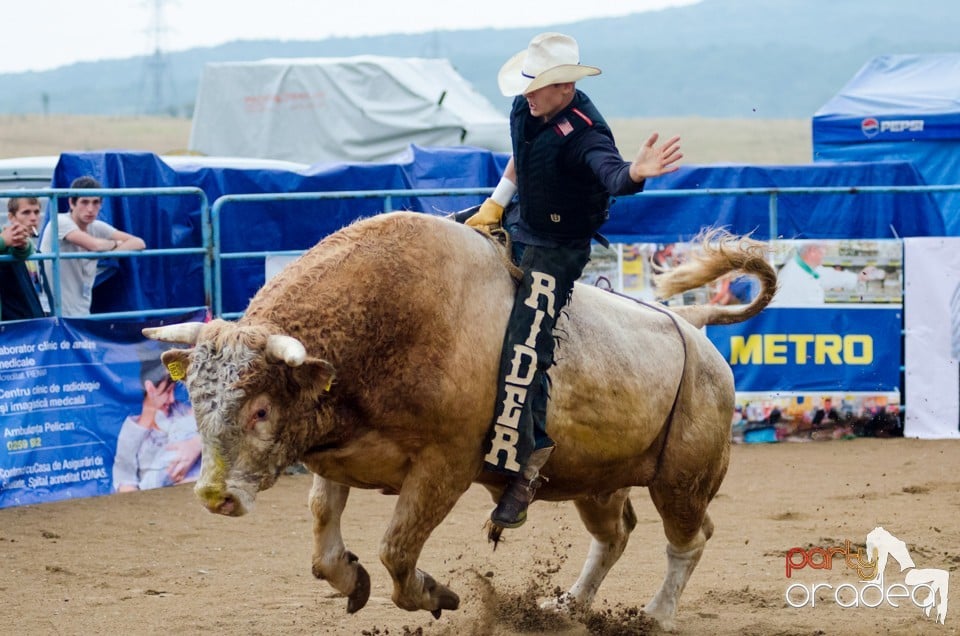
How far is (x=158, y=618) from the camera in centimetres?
592

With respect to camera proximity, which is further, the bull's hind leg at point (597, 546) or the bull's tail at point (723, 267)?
the bull's tail at point (723, 267)

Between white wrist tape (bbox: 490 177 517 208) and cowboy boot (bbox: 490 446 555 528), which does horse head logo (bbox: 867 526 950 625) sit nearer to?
cowboy boot (bbox: 490 446 555 528)

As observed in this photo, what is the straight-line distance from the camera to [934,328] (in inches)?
412

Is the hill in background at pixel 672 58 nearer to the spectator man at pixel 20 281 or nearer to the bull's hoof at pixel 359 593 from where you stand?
the spectator man at pixel 20 281

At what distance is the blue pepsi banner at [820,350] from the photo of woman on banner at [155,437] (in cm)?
448

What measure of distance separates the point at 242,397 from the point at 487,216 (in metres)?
1.57

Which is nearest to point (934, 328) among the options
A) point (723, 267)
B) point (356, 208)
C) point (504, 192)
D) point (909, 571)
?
point (909, 571)

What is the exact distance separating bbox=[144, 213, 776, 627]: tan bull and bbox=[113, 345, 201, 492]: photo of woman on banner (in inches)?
152

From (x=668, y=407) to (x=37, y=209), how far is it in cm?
481

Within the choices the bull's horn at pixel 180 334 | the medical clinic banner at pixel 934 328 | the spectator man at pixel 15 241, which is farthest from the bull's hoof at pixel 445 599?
the medical clinic banner at pixel 934 328

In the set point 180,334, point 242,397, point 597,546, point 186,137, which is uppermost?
point 180,334

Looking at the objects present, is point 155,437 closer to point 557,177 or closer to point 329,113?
point 557,177

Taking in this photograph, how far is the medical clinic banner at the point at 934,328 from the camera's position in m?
10.5

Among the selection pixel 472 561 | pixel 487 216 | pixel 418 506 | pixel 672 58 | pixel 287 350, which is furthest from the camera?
pixel 672 58
